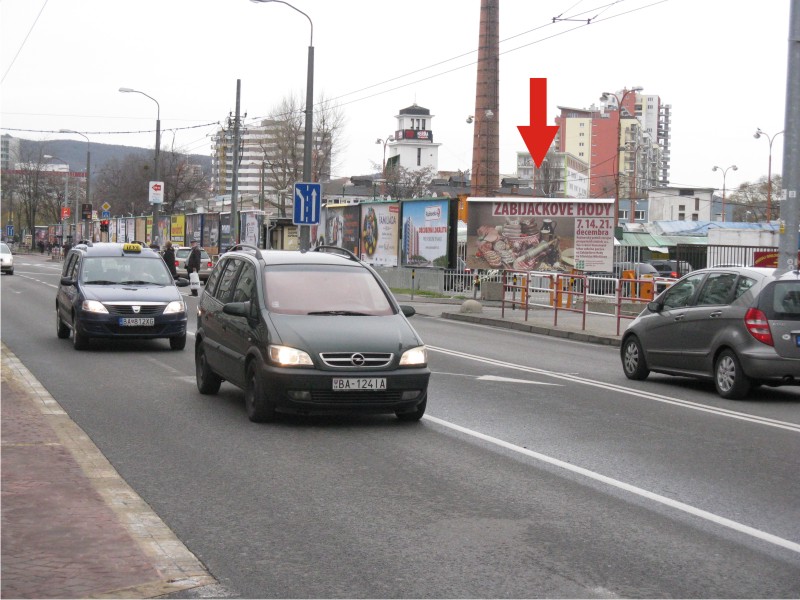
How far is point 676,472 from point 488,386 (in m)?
5.44

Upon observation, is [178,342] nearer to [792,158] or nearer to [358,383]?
[358,383]

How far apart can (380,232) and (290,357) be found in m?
32.8

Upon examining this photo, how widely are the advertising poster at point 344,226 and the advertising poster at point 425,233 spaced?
411 centimetres

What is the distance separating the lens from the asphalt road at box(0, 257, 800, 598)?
17.9 ft

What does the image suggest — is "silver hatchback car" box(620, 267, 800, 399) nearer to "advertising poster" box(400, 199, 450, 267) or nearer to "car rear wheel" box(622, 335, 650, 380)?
"car rear wheel" box(622, 335, 650, 380)

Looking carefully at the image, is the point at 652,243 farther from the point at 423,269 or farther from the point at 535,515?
the point at 535,515

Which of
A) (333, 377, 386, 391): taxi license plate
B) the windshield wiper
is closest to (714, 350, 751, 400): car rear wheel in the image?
the windshield wiper

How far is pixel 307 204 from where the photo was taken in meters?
30.5

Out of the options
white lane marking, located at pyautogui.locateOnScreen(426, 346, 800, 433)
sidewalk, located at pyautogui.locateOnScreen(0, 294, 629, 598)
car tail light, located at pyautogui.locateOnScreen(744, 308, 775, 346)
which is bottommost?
white lane marking, located at pyautogui.locateOnScreen(426, 346, 800, 433)

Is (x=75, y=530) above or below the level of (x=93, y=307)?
below

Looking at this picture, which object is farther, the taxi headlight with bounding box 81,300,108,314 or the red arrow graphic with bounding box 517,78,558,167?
the red arrow graphic with bounding box 517,78,558,167

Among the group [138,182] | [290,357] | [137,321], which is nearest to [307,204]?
[137,321]

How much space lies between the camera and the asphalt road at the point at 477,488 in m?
5.45

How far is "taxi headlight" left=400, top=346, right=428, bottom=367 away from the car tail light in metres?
4.89
